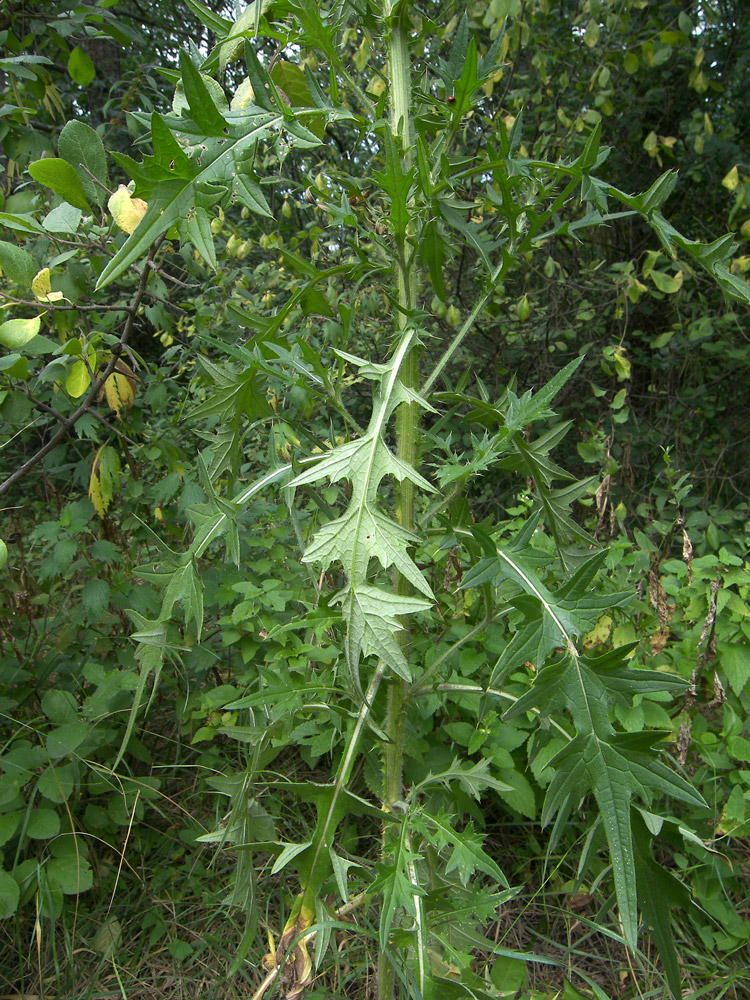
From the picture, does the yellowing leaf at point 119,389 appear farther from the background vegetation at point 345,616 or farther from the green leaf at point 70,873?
the green leaf at point 70,873

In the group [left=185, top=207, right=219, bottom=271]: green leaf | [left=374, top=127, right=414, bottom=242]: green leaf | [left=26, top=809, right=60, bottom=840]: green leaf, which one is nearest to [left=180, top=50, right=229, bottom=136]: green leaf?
[left=185, top=207, right=219, bottom=271]: green leaf

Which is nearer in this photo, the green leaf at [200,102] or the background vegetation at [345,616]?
the green leaf at [200,102]

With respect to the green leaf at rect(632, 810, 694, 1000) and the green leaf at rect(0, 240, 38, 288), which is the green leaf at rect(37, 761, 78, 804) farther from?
the green leaf at rect(632, 810, 694, 1000)

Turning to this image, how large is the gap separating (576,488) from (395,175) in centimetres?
64

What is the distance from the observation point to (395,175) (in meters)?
0.86

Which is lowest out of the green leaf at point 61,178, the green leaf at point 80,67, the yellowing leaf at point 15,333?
the yellowing leaf at point 15,333

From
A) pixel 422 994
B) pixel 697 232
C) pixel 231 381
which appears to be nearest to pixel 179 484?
pixel 231 381

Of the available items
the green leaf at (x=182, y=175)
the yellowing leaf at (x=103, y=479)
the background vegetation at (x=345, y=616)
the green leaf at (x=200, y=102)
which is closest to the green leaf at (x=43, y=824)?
the background vegetation at (x=345, y=616)

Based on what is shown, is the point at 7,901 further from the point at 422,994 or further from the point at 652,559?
the point at 652,559

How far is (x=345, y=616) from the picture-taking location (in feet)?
2.64

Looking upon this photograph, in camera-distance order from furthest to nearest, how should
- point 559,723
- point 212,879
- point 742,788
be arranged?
point 212,879 → point 742,788 → point 559,723

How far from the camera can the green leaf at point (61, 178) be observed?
968 mm

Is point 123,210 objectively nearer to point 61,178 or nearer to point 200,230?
point 61,178

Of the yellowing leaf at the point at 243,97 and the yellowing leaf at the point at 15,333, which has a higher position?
the yellowing leaf at the point at 243,97
